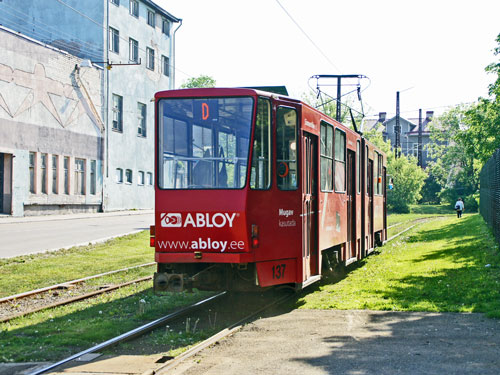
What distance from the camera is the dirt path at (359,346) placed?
6.78m

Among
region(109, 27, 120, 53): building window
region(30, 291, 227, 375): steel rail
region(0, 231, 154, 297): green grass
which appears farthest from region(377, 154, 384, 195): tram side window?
region(109, 27, 120, 53): building window

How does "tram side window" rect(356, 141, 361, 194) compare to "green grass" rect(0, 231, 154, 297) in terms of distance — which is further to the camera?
"tram side window" rect(356, 141, 361, 194)

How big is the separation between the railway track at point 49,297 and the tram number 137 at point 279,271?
360 centimetres

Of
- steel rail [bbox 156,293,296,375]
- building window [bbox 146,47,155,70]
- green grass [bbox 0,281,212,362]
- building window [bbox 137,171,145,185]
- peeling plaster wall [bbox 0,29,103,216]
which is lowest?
green grass [bbox 0,281,212,362]

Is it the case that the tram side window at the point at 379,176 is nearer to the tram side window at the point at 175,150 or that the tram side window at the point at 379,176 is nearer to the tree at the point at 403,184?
the tram side window at the point at 175,150

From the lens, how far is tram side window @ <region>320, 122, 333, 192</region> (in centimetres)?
1197

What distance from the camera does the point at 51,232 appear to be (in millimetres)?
26234

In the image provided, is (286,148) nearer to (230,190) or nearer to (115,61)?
(230,190)

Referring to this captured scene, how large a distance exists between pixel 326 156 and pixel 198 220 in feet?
11.5

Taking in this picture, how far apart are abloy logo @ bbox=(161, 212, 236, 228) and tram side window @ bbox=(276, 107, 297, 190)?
115 centimetres

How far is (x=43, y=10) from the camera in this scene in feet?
148

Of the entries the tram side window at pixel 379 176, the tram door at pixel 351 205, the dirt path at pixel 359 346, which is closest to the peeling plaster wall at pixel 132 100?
the tram side window at pixel 379 176

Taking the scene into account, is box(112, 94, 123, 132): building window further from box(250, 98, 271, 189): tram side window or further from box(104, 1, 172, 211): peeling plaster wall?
box(250, 98, 271, 189): tram side window

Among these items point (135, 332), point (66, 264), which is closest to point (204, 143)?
point (135, 332)
